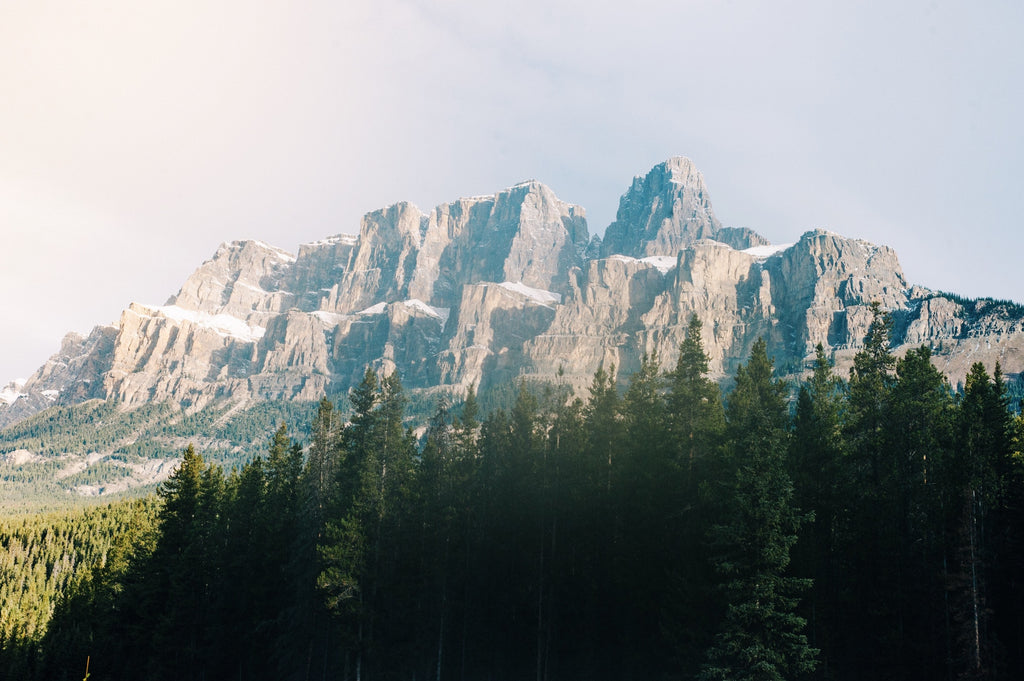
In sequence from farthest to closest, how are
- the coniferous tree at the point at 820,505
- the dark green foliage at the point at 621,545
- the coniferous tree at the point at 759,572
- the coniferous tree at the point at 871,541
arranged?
1. the coniferous tree at the point at 871,541
2. the coniferous tree at the point at 820,505
3. the dark green foliage at the point at 621,545
4. the coniferous tree at the point at 759,572

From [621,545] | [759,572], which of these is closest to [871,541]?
[759,572]

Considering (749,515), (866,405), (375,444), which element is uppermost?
(866,405)

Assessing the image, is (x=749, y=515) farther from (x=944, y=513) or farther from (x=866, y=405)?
(x=866, y=405)

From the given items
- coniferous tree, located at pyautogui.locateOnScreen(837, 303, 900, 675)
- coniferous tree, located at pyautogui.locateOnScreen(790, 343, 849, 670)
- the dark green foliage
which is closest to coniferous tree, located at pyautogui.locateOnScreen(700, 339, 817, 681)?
the dark green foliage

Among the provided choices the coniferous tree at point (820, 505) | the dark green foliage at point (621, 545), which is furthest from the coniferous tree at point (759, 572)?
the coniferous tree at point (820, 505)

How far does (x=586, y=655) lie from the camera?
4084cm

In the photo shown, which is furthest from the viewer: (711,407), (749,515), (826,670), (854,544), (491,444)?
(491,444)

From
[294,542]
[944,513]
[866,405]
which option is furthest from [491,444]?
[944,513]

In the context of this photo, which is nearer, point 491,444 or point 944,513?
point 944,513

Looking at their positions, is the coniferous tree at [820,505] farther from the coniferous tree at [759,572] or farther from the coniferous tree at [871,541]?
the coniferous tree at [759,572]

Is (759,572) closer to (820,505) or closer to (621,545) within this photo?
(820,505)

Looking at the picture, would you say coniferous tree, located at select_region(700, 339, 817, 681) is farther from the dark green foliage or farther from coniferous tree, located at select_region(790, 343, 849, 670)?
coniferous tree, located at select_region(790, 343, 849, 670)

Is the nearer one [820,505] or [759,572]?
[759,572]

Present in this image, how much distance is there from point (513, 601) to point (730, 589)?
2073cm
